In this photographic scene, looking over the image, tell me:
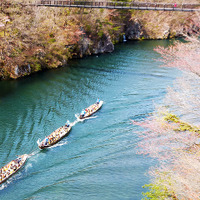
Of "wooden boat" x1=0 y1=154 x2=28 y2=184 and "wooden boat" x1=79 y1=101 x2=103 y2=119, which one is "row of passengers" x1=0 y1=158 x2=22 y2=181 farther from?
"wooden boat" x1=79 y1=101 x2=103 y2=119

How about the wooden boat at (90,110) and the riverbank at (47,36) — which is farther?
the riverbank at (47,36)

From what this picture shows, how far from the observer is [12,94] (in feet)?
121

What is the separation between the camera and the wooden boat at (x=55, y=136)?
2516 centimetres

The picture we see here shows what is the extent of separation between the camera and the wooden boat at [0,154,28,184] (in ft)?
69.1

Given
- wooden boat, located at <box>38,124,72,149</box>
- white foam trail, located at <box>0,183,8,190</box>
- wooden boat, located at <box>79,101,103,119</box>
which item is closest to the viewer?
white foam trail, located at <box>0,183,8,190</box>

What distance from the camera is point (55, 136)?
26469 millimetres

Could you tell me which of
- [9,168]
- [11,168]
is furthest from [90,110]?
[9,168]

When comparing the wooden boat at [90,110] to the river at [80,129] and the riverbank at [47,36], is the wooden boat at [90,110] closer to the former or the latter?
the river at [80,129]

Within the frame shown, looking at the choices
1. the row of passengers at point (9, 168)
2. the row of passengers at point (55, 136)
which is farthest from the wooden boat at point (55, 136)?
the row of passengers at point (9, 168)

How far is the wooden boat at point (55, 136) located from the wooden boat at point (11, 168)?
2738 mm

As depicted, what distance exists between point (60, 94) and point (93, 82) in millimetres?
7871

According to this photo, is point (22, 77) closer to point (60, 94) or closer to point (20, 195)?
point (60, 94)

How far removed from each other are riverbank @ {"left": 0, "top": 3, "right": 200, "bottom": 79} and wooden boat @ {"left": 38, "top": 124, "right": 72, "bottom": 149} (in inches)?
791

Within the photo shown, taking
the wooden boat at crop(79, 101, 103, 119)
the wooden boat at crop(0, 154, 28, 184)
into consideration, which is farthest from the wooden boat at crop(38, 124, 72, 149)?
the wooden boat at crop(79, 101, 103, 119)
